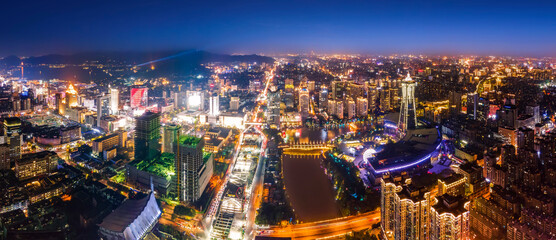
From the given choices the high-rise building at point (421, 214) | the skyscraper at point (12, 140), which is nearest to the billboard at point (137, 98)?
the skyscraper at point (12, 140)

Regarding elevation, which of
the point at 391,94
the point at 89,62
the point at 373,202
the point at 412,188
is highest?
the point at 89,62

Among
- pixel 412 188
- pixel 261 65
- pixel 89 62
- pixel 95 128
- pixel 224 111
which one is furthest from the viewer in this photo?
pixel 261 65

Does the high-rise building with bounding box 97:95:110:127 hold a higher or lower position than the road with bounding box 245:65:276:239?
higher

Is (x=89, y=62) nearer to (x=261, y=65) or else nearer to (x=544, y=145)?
(x=261, y=65)

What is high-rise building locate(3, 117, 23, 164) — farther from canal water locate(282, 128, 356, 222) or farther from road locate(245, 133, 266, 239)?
canal water locate(282, 128, 356, 222)

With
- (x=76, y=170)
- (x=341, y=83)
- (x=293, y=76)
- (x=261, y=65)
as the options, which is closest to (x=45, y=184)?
(x=76, y=170)

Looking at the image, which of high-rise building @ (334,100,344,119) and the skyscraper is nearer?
the skyscraper

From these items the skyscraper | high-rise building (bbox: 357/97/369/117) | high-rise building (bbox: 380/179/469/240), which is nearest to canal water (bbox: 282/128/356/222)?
high-rise building (bbox: 380/179/469/240)

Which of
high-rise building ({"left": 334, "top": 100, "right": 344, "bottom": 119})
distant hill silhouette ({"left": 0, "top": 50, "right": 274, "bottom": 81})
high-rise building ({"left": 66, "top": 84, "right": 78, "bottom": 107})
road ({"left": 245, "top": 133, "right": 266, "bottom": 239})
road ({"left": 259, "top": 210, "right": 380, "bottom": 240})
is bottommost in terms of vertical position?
road ({"left": 259, "top": 210, "right": 380, "bottom": 240})
